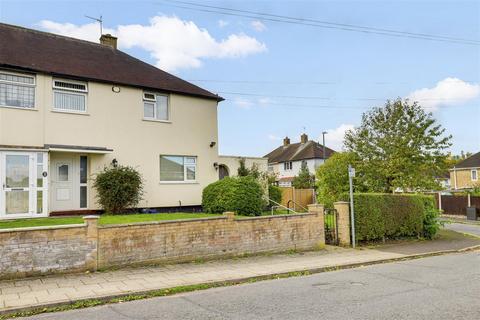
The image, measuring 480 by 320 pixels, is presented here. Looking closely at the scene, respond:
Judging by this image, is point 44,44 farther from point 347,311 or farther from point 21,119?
point 347,311

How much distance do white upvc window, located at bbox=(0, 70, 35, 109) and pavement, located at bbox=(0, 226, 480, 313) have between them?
880cm

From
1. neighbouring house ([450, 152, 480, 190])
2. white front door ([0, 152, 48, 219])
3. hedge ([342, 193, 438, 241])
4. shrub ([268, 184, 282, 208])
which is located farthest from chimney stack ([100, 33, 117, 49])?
neighbouring house ([450, 152, 480, 190])

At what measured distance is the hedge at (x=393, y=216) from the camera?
14367 mm

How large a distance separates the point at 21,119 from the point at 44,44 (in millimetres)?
4412

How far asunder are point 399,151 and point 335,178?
11.9ft

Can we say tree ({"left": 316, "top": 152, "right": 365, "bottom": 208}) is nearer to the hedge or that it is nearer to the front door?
the hedge

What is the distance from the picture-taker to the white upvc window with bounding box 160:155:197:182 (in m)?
18.7

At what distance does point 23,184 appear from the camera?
1428 centimetres

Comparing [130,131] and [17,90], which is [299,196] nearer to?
[130,131]

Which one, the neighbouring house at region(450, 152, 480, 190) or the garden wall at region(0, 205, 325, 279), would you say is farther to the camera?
the neighbouring house at region(450, 152, 480, 190)

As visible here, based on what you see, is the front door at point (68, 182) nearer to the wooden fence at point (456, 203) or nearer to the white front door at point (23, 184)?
the white front door at point (23, 184)

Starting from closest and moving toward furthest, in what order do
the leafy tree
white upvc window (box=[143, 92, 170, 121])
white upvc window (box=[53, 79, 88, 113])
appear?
white upvc window (box=[53, 79, 88, 113])
white upvc window (box=[143, 92, 170, 121])
the leafy tree

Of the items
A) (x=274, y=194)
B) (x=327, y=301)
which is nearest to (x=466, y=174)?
(x=274, y=194)

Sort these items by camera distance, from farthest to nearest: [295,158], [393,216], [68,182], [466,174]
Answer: [295,158] < [466,174] < [68,182] < [393,216]
